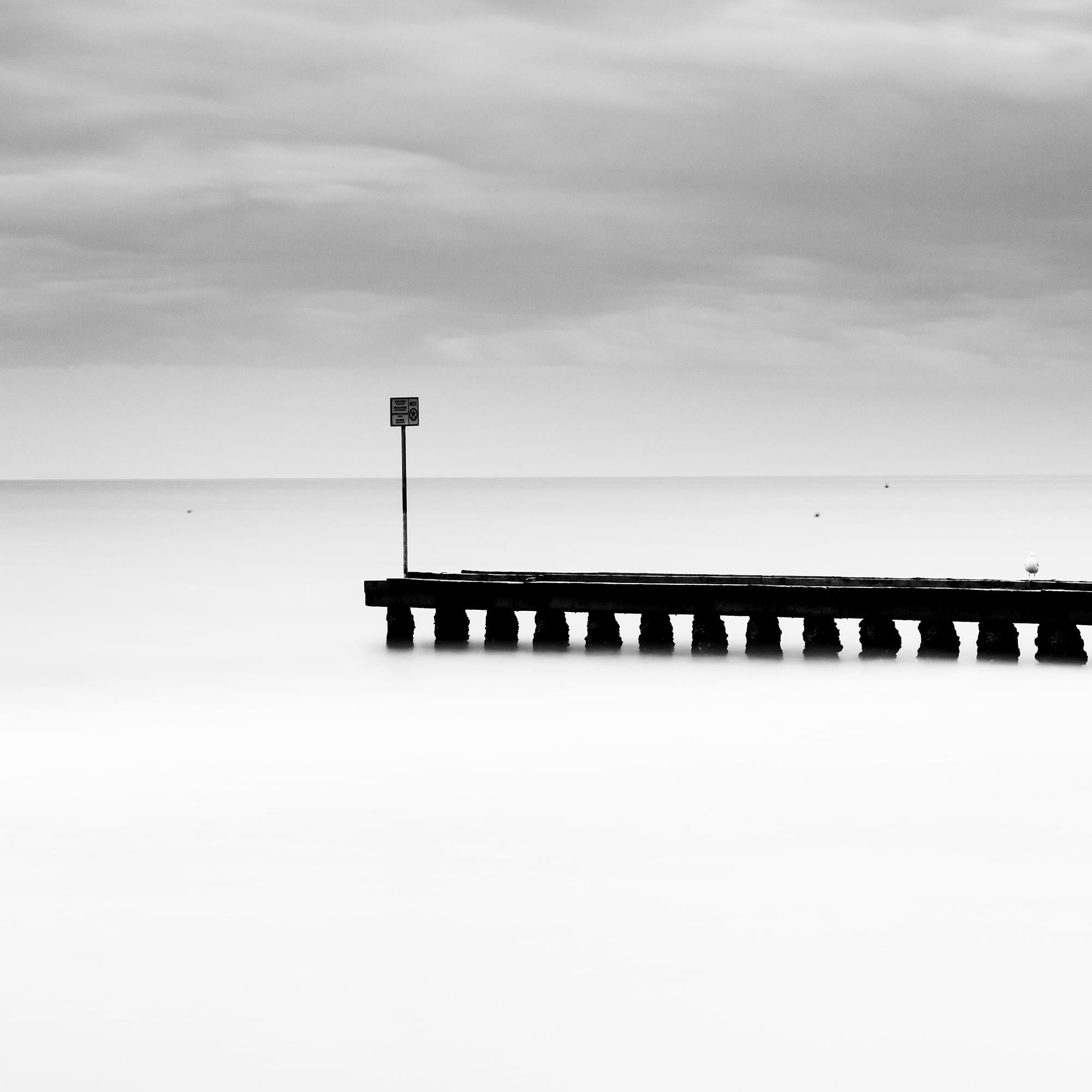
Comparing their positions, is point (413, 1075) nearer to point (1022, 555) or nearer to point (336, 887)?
point (336, 887)

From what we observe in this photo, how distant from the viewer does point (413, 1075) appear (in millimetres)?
6414

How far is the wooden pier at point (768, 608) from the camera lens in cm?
1795

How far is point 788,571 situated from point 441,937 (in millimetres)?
39069

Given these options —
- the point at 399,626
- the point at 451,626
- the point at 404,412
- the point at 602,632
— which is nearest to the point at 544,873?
the point at 602,632

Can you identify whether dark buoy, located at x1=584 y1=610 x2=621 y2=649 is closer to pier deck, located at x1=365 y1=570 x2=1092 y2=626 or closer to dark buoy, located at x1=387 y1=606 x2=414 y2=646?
pier deck, located at x1=365 y1=570 x2=1092 y2=626

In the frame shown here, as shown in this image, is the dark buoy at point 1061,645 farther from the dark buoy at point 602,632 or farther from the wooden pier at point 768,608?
the dark buoy at point 602,632

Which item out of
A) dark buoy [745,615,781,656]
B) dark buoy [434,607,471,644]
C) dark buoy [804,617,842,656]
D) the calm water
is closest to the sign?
dark buoy [434,607,471,644]

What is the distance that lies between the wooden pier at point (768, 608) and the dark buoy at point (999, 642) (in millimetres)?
12

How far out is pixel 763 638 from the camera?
19.1 m

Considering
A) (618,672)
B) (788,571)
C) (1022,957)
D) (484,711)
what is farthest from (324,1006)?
(788,571)

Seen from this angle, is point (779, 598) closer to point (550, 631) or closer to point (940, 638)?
point (940, 638)

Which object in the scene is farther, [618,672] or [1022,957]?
[618,672]

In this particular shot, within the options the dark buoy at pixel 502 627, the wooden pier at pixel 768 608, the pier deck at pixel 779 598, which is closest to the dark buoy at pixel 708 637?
the wooden pier at pixel 768 608

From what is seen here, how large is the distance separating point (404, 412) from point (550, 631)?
3551mm
